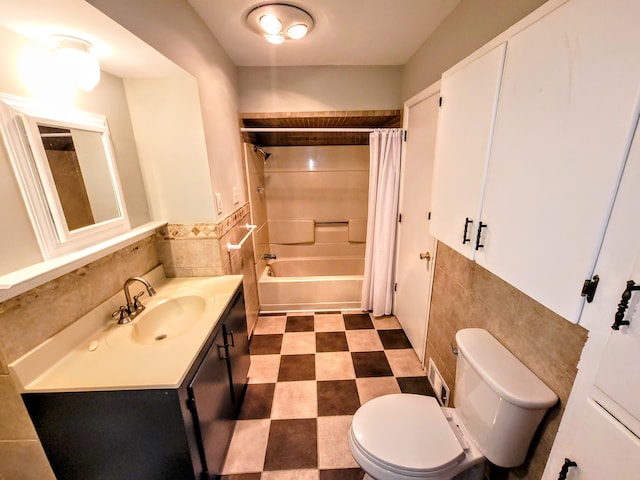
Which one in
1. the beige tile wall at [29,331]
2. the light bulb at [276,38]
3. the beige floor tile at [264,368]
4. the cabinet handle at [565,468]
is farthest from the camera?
the beige floor tile at [264,368]

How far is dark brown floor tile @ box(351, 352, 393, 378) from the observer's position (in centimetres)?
196

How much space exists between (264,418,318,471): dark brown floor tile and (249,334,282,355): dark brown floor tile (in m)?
0.66

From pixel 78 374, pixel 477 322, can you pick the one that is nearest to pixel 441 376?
pixel 477 322

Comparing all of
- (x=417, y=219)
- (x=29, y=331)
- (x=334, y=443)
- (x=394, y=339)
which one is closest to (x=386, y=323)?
(x=394, y=339)

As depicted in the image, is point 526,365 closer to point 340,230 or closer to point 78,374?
point 78,374

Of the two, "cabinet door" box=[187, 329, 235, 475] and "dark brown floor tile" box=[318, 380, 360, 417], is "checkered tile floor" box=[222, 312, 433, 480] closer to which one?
"dark brown floor tile" box=[318, 380, 360, 417]

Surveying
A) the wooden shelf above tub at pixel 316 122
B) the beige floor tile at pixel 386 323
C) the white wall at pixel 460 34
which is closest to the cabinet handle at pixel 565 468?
the white wall at pixel 460 34

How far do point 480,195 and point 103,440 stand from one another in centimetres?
164

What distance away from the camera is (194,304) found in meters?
1.46

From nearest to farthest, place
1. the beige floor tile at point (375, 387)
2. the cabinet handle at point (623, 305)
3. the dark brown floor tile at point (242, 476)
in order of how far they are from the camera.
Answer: the cabinet handle at point (623, 305)
the dark brown floor tile at point (242, 476)
the beige floor tile at point (375, 387)

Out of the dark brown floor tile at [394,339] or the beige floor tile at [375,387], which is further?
the dark brown floor tile at [394,339]

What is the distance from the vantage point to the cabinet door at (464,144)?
3.05 feet

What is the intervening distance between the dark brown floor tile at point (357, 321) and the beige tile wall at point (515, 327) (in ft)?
3.04

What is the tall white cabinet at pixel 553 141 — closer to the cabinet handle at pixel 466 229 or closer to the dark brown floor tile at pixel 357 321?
the cabinet handle at pixel 466 229
